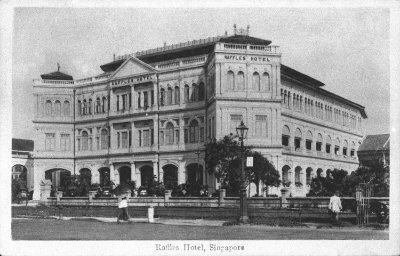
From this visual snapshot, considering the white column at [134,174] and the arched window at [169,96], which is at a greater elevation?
the arched window at [169,96]

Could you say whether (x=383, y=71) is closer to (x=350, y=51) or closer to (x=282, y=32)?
(x=350, y=51)

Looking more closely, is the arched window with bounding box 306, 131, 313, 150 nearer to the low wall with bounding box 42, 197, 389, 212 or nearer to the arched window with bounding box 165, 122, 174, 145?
the arched window with bounding box 165, 122, 174, 145

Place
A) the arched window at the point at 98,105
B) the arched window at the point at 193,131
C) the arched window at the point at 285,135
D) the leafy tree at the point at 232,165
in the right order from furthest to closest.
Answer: the arched window at the point at 98,105
the arched window at the point at 285,135
the arched window at the point at 193,131
the leafy tree at the point at 232,165

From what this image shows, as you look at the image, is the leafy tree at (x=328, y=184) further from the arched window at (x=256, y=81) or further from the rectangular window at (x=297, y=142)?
the arched window at (x=256, y=81)

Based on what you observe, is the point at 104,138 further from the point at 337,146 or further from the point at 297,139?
the point at 337,146

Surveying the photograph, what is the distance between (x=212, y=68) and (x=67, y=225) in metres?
25.1

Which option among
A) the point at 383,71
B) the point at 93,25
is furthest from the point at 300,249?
the point at 93,25

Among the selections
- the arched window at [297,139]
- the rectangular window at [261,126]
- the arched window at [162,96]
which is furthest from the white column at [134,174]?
the arched window at [297,139]

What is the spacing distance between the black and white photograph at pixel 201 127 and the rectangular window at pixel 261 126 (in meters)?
0.09

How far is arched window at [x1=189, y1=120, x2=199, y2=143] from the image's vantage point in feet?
166

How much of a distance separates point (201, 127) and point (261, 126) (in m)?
6.47

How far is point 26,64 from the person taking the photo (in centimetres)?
2469
